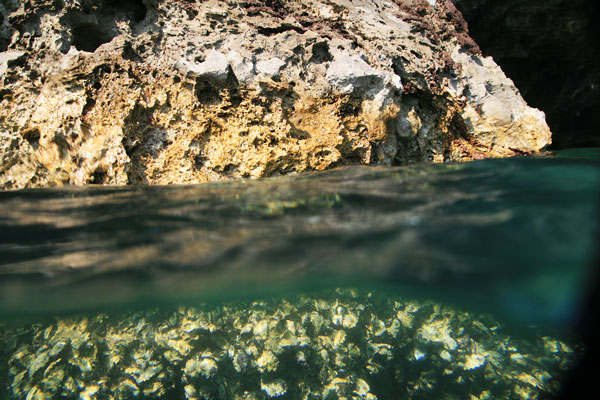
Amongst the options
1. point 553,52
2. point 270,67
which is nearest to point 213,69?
point 270,67

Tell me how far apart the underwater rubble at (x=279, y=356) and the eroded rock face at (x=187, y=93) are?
247cm

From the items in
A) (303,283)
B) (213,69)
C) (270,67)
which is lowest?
(303,283)

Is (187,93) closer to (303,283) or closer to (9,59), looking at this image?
(9,59)

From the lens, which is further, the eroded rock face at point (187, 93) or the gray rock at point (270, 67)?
the gray rock at point (270, 67)

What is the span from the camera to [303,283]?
3.86 m

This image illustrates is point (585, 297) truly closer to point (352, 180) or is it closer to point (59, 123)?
point (352, 180)

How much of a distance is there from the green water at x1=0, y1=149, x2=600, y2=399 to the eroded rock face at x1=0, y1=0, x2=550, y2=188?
2.59ft

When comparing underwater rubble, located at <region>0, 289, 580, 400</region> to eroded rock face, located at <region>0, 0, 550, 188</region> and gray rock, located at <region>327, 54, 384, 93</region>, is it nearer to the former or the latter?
eroded rock face, located at <region>0, 0, 550, 188</region>

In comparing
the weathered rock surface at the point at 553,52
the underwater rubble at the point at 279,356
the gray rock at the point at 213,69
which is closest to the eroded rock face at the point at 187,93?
the gray rock at the point at 213,69

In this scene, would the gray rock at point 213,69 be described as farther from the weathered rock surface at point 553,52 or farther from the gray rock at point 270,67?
the weathered rock surface at point 553,52

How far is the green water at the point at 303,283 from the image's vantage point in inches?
117

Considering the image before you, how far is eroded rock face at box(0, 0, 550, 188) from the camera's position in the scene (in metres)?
5.21

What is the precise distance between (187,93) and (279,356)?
4.61 meters

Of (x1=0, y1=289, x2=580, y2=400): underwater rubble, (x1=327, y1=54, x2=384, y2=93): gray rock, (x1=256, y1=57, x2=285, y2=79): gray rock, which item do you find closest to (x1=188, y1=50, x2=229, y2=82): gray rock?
(x1=256, y1=57, x2=285, y2=79): gray rock
